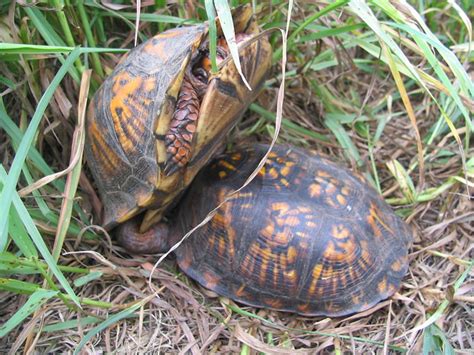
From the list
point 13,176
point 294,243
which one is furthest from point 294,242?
point 13,176

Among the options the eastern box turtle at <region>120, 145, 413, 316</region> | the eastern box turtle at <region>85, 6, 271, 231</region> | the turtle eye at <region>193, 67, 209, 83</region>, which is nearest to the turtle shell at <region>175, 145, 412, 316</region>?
the eastern box turtle at <region>120, 145, 413, 316</region>

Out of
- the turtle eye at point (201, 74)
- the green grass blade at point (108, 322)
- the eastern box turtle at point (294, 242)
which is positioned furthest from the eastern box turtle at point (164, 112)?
the green grass blade at point (108, 322)

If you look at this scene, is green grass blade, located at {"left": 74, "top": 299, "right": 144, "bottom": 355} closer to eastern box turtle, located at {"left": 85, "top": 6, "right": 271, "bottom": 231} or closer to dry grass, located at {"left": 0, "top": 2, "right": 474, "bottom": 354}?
dry grass, located at {"left": 0, "top": 2, "right": 474, "bottom": 354}

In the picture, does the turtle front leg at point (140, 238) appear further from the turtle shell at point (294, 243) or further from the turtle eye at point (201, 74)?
the turtle eye at point (201, 74)

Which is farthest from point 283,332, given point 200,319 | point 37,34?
point 37,34

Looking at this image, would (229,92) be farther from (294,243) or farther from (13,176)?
(13,176)

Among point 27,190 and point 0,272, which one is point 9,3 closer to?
point 27,190

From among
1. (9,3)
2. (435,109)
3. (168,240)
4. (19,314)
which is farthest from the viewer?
(435,109)
